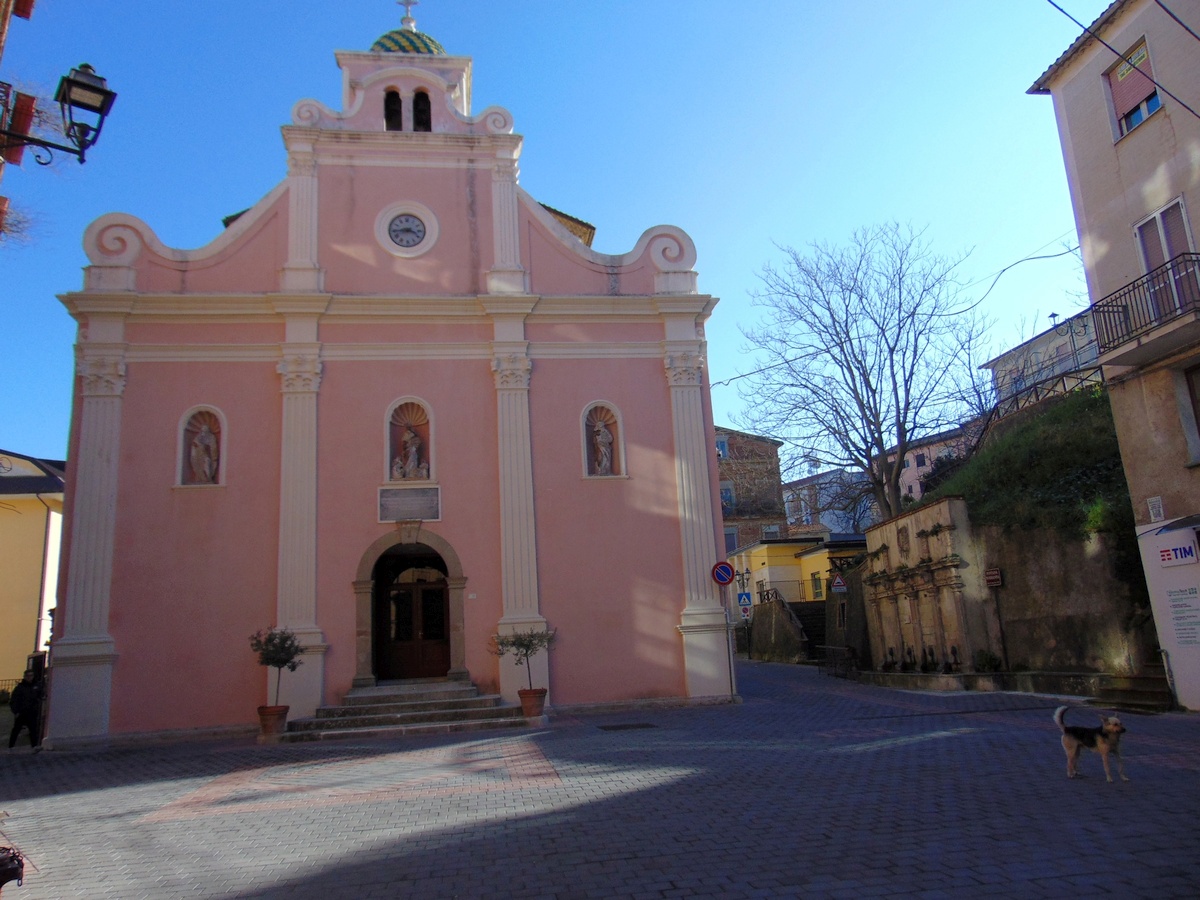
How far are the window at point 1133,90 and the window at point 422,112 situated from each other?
13.3 m

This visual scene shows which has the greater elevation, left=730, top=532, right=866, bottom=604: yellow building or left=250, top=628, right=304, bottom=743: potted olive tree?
left=730, top=532, right=866, bottom=604: yellow building

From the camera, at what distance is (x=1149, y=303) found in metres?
12.8

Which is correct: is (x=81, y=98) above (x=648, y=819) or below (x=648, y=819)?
above

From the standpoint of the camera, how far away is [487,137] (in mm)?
19250

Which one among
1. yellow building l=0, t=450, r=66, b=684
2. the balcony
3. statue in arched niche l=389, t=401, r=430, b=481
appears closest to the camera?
the balcony

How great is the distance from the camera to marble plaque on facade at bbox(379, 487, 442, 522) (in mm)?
17312

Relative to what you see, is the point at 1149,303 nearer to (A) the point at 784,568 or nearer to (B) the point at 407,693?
(B) the point at 407,693

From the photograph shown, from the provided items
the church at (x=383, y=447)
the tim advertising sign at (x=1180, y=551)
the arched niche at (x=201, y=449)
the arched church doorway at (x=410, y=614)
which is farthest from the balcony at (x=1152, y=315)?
the arched niche at (x=201, y=449)

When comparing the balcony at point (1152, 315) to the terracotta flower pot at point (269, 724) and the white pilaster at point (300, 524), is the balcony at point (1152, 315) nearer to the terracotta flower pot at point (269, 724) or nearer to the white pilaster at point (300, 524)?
the white pilaster at point (300, 524)

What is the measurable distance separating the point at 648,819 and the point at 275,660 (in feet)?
32.8

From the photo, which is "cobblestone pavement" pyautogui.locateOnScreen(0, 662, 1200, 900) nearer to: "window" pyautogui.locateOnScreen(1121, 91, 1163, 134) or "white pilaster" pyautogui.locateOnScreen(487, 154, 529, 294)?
"window" pyautogui.locateOnScreen(1121, 91, 1163, 134)

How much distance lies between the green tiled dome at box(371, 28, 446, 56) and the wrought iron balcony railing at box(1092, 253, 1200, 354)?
15620mm

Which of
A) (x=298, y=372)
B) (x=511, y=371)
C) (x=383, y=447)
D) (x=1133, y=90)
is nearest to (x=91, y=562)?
(x=298, y=372)

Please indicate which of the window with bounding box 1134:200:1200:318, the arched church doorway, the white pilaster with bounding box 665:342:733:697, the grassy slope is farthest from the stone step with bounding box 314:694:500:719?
the window with bounding box 1134:200:1200:318
